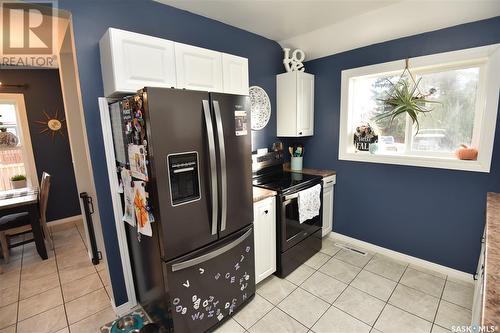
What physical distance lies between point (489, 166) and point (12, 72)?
19.9 ft

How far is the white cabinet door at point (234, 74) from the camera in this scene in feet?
6.67

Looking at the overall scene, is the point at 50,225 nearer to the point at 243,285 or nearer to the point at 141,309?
the point at 141,309

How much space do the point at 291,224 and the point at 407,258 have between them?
1463 millimetres

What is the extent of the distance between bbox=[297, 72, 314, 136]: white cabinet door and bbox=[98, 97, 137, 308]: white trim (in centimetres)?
210

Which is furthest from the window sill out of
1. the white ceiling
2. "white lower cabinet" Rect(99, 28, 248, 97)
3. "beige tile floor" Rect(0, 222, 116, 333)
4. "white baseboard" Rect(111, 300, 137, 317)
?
"beige tile floor" Rect(0, 222, 116, 333)

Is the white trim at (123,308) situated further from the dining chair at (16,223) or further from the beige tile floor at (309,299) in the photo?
the dining chair at (16,223)

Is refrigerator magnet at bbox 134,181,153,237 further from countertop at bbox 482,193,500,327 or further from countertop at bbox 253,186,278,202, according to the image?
countertop at bbox 482,193,500,327

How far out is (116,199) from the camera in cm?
188

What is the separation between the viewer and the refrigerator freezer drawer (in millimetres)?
1517

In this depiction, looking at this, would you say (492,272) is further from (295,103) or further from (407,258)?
(295,103)

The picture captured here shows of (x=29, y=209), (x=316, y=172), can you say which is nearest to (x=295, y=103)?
(x=316, y=172)

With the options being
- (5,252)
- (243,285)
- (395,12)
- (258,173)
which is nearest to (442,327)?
(243,285)

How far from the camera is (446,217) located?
237cm

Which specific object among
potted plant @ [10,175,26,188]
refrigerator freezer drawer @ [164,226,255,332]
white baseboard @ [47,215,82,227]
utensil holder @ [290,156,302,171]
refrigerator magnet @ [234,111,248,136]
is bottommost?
white baseboard @ [47,215,82,227]
